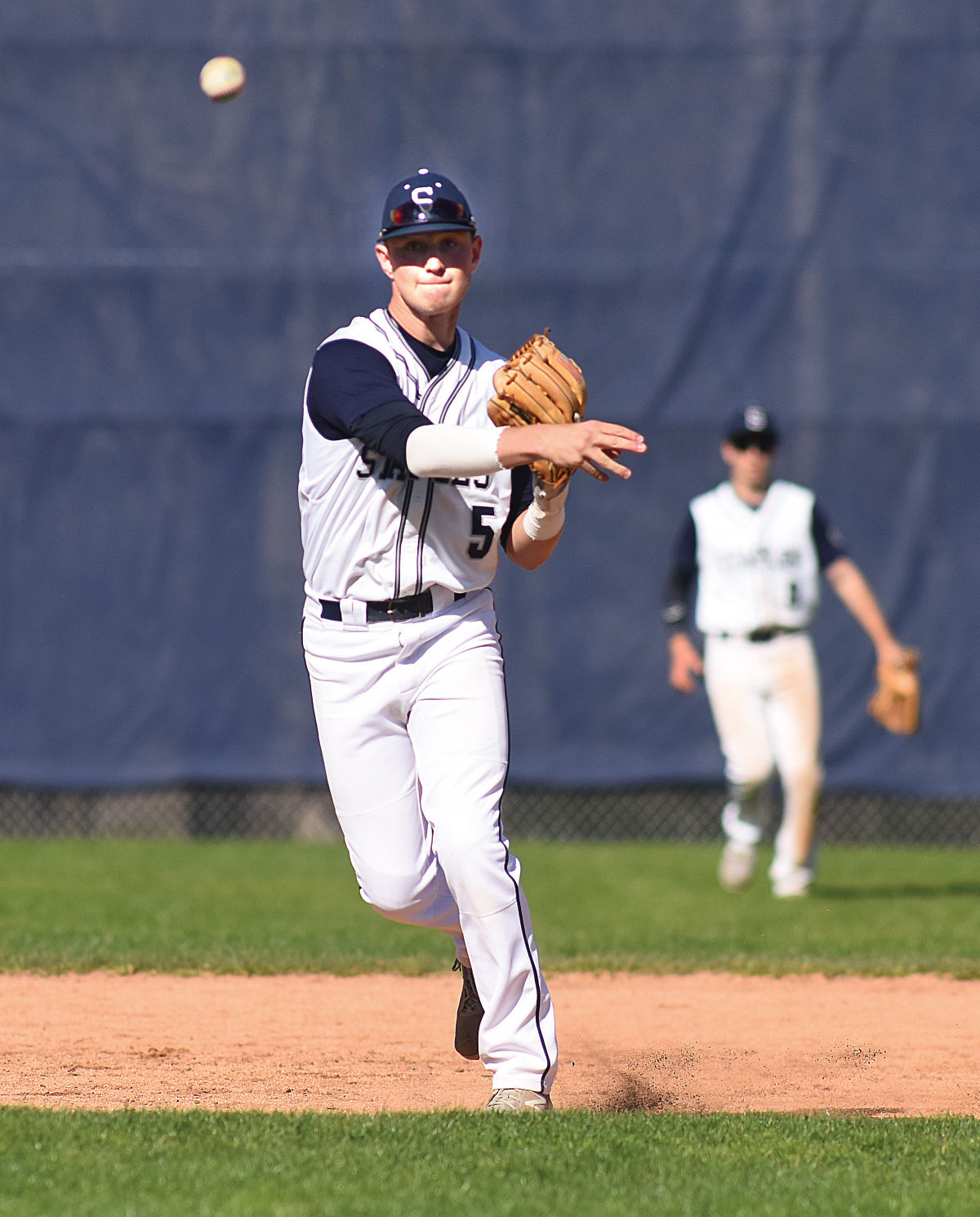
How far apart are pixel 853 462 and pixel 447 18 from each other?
3453 mm

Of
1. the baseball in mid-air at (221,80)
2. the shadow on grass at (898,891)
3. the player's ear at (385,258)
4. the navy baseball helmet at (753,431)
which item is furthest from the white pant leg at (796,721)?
the player's ear at (385,258)

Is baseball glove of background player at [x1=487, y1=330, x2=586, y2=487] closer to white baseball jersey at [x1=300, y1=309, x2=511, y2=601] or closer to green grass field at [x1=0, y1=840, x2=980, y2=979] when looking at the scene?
white baseball jersey at [x1=300, y1=309, x2=511, y2=601]

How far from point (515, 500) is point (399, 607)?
398 millimetres

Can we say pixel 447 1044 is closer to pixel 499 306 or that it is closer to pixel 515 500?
pixel 515 500

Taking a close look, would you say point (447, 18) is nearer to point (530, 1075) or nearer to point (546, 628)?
point (546, 628)

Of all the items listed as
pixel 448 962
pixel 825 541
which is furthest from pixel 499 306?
pixel 448 962

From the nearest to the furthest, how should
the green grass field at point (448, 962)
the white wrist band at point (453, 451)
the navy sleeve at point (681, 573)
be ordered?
1. the green grass field at point (448, 962)
2. the white wrist band at point (453, 451)
3. the navy sleeve at point (681, 573)

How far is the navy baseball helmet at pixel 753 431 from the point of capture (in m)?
7.78

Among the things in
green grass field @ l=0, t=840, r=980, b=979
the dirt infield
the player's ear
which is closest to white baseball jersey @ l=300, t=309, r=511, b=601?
the player's ear

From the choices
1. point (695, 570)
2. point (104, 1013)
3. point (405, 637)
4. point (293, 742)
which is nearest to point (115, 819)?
point (293, 742)

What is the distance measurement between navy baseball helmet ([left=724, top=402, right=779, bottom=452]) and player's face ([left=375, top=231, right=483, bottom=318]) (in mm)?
3957

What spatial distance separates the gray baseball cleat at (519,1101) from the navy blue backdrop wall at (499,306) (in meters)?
6.02

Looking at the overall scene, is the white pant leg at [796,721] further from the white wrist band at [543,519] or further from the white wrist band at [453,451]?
the white wrist band at [453,451]

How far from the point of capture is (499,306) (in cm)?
981
